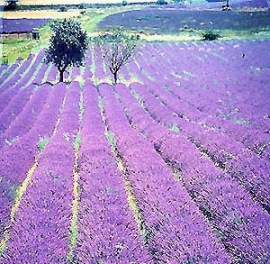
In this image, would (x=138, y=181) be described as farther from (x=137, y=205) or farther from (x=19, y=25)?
(x=19, y=25)

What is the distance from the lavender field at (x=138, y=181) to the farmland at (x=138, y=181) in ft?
0.08

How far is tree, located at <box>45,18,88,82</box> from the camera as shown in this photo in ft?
95.1

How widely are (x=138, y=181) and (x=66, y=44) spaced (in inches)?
837

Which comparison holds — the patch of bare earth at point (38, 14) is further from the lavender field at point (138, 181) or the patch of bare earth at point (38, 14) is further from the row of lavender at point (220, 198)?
the row of lavender at point (220, 198)

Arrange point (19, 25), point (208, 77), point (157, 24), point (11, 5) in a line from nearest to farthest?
point (208, 77), point (11, 5), point (19, 25), point (157, 24)

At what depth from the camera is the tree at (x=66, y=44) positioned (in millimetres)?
29000

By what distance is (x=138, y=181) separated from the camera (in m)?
8.92

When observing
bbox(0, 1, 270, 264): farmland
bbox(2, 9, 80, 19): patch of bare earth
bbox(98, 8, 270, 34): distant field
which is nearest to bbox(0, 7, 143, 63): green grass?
bbox(98, 8, 270, 34): distant field

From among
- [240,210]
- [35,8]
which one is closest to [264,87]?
[240,210]

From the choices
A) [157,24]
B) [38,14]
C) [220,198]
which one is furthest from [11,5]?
[220,198]

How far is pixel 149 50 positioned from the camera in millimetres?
46531

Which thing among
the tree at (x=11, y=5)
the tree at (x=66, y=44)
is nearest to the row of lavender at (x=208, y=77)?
the tree at (x=66, y=44)

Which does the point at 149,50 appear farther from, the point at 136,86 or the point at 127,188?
the point at 127,188

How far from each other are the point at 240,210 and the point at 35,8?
64.6 m
